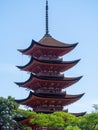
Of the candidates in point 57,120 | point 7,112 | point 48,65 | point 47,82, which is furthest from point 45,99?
point 7,112

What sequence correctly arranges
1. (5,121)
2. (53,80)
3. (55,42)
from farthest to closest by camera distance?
1. (5,121)
2. (55,42)
3. (53,80)

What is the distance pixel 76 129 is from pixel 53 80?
1533cm

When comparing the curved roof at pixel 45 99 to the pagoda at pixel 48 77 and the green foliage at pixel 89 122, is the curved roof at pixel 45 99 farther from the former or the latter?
the green foliage at pixel 89 122

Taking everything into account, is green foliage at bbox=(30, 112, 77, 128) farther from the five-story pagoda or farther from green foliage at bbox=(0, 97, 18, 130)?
green foliage at bbox=(0, 97, 18, 130)

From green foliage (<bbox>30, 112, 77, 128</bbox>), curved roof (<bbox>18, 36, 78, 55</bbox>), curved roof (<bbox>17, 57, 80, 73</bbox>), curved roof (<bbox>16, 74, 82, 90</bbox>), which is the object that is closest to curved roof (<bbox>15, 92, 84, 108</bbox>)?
curved roof (<bbox>16, 74, 82, 90</bbox>)

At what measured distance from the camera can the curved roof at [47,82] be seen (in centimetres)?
5834

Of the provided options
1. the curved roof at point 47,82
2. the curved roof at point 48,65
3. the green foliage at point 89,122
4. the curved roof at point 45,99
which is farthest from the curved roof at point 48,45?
the green foliage at point 89,122

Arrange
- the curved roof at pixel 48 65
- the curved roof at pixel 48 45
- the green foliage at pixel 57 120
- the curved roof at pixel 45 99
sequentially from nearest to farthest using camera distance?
the green foliage at pixel 57 120 < the curved roof at pixel 45 99 < the curved roof at pixel 48 65 < the curved roof at pixel 48 45

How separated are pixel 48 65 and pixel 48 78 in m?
2.11

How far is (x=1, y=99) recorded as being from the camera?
8269 cm

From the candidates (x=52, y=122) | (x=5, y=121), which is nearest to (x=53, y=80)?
(x=52, y=122)

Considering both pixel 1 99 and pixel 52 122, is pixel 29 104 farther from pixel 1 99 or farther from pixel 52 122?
pixel 1 99

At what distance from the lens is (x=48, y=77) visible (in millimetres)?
58750

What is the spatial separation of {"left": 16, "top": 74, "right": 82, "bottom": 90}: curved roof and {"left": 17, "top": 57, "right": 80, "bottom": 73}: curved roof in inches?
73.8
